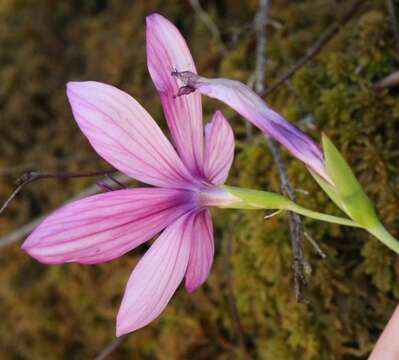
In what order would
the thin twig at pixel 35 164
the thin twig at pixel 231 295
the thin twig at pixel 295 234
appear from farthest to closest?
the thin twig at pixel 35 164
the thin twig at pixel 231 295
the thin twig at pixel 295 234

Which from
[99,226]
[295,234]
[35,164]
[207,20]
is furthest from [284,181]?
[35,164]

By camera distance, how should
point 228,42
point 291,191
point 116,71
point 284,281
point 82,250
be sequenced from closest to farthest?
1. point 82,250
2. point 291,191
3. point 284,281
4. point 228,42
5. point 116,71

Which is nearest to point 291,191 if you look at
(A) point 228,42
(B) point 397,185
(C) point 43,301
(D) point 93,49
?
(B) point 397,185

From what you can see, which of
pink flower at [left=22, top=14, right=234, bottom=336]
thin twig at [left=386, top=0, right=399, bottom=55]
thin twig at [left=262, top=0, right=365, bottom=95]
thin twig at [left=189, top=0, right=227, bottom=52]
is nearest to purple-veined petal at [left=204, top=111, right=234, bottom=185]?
pink flower at [left=22, top=14, right=234, bottom=336]

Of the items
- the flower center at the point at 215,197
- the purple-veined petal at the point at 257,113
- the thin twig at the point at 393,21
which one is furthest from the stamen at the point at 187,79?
the thin twig at the point at 393,21

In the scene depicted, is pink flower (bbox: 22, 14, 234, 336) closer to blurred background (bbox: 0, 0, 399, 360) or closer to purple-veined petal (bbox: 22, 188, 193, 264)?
purple-veined petal (bbox: 22, 188, 193, 264)

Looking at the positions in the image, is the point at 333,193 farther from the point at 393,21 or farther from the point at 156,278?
the point at 393,21

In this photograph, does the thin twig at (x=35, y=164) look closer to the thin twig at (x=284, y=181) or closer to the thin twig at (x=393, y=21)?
the thin twig at (x=284, y=181)

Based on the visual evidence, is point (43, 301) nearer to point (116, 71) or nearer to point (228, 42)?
point (116, 71)
